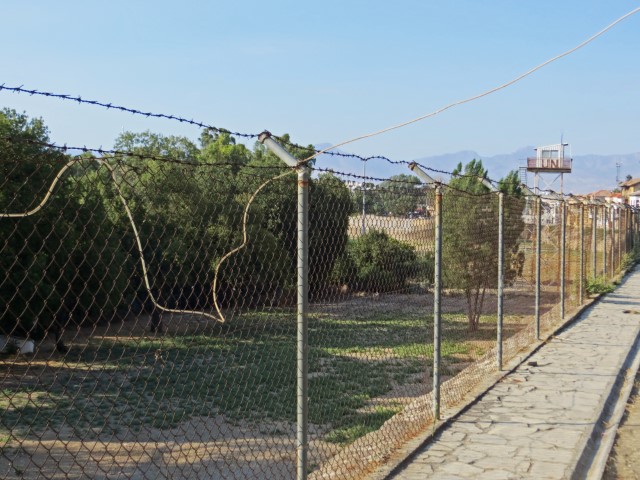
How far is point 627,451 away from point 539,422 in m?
0.85

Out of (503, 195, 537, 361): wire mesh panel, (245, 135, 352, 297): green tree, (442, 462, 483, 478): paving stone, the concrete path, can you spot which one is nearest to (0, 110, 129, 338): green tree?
(245, 135, 352, 297): green tree

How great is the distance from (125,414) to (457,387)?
5.07 meters

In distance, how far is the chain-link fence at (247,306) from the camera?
448 cm

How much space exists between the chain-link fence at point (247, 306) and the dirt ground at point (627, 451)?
1.61 meters

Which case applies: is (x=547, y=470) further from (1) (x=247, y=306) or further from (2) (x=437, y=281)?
(1) (x=247, y=306)

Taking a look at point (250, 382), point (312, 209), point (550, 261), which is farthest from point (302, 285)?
point (550, 261)

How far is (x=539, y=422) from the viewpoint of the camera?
700 centimetres

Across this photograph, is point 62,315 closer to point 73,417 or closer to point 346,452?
point 73,417

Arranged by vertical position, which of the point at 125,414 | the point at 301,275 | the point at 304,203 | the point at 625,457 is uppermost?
the point at 304,203

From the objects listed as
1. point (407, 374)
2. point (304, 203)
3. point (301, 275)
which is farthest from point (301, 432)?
point (407, 374)

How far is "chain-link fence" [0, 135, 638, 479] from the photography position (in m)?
4.48

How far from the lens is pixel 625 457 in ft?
20.6

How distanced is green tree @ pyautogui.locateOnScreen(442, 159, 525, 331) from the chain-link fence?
6 cm

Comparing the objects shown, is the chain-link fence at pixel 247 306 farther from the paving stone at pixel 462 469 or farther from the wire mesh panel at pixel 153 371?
the paving stone at pixel 462 469
